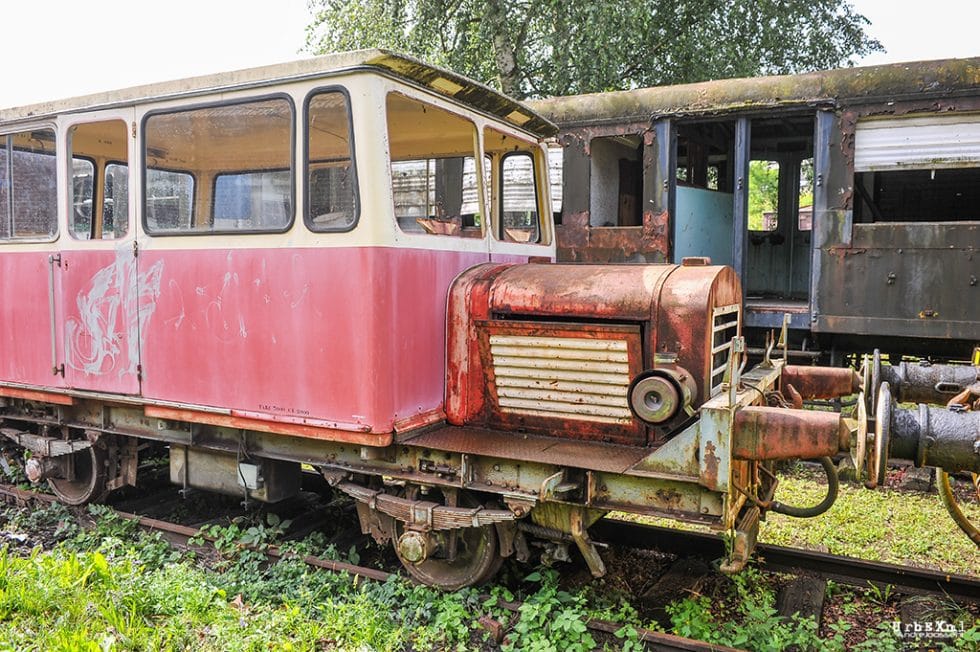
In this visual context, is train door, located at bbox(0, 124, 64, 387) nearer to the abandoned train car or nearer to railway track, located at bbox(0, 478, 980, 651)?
railway track, located at bbox(0, 478, 980, 651)

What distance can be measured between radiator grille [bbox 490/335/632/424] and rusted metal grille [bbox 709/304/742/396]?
0.47 m

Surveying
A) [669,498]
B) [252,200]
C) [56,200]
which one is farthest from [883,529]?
[56,200]

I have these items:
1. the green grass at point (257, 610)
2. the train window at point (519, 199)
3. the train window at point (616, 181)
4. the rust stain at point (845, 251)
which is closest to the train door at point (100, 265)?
the green grass at point (257, 610)

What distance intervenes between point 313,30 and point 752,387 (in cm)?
1636

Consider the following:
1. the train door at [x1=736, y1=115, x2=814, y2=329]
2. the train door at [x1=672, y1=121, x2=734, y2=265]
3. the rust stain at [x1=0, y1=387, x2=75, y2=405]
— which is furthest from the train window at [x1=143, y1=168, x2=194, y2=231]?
the train door at [x1=736, y1=115, x2=814, y2=329]

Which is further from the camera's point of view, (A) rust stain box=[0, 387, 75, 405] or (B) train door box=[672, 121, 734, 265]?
(B) train door box=[672, 121, 734, 265]

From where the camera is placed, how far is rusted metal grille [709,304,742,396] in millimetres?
4133

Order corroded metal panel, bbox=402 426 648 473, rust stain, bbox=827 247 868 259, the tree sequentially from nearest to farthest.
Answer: corroded metal panel, bbox=402 426 648 473 → rust stain, bbox=827 247 868 259 → the tree

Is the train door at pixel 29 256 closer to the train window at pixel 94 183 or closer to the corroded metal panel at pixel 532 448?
the train window at pixel 94 183

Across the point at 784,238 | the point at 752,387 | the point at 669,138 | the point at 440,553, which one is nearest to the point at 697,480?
the point at 752,387

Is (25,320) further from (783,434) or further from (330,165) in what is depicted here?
(783,434)

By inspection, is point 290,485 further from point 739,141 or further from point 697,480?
point 739,141

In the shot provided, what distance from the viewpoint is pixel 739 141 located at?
7.80 meters

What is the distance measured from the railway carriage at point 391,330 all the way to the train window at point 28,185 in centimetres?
5
